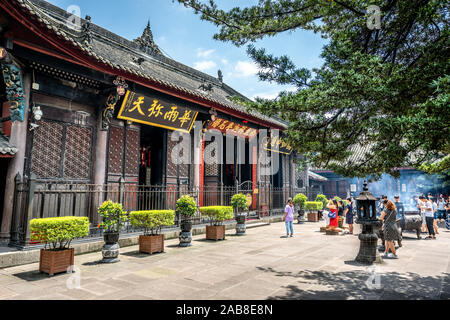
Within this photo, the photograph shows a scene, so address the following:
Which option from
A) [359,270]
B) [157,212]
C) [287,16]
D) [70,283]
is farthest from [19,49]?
[359,270]

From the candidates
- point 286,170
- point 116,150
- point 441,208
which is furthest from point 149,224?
point 441,208

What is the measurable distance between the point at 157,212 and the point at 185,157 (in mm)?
4682

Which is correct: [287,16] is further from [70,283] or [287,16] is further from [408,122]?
[70,283]

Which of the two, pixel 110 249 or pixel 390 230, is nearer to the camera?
pixel 110 249

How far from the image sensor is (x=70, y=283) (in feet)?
15.0

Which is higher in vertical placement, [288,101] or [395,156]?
[288,101]

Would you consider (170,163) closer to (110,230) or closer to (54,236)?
(110,230)

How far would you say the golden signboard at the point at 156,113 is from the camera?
358 inches

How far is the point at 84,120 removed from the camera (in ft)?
28.2

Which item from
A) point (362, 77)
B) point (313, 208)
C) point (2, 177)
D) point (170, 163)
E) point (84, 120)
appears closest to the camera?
point (362, 77)

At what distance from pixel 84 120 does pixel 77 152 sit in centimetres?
102

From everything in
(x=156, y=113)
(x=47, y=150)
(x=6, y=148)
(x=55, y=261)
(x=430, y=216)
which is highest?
(x=156, y=113)

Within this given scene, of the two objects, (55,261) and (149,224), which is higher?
(149,224)

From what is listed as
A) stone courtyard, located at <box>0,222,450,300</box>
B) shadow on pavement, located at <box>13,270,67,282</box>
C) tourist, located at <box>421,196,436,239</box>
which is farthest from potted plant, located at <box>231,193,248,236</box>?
tourist, located at <box>421,196,436,239</box>
